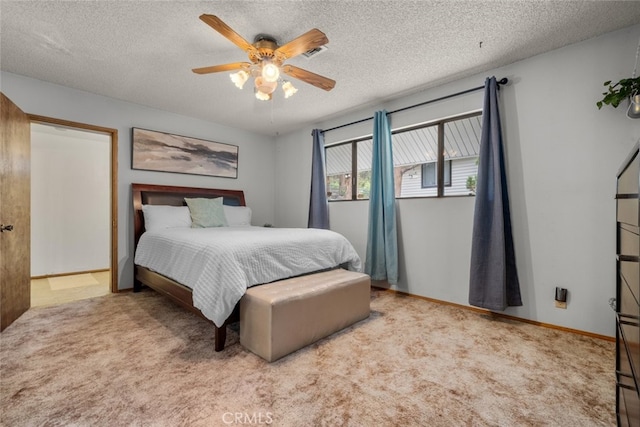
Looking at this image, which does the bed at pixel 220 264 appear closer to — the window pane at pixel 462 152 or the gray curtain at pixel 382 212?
the gray curtain at pixel 382 212

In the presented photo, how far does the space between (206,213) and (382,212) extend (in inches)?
89.9

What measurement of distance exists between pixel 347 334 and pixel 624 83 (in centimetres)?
266

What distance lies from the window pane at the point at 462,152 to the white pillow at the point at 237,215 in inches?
111

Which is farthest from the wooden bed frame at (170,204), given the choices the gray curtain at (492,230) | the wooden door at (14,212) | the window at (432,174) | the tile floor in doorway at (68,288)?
the window at (432,174)

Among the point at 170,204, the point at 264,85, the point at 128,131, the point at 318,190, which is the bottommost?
the point at 170,204

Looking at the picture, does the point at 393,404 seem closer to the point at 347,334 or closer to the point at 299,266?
the point at 347,334

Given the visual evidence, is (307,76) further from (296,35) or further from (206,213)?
(206,213)

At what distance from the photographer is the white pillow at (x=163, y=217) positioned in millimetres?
3369

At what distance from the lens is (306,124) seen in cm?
456

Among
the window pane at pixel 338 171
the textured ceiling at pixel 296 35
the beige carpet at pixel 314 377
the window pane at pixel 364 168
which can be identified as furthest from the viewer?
the window pane at pixel 338 171

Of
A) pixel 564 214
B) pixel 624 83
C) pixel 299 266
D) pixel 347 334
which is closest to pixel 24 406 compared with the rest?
pixel 299 266

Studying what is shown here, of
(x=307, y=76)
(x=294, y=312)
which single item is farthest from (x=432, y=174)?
(x=294, y=312)

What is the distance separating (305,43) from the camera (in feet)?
6.08

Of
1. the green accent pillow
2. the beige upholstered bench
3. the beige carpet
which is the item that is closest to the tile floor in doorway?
the beige carpet
